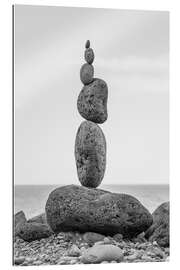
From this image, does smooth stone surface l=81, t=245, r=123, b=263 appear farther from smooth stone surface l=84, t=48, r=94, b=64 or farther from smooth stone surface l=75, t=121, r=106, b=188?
smooth stone surface l=84, t=48, r=94, b=64

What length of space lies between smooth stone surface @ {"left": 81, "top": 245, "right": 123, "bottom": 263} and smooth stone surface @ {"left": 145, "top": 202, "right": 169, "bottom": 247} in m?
0.47

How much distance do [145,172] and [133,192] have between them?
0.25m

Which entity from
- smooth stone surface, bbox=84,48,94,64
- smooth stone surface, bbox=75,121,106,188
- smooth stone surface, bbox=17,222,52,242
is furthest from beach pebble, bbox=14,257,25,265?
smooth stone surface, bbox=84,48,94,64

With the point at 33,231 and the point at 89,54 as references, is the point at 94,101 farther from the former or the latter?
the point at 33,231

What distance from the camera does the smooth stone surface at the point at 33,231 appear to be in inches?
308

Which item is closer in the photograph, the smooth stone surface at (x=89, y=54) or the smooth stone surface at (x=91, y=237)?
the smooth stone surface at (x=91, y=237)

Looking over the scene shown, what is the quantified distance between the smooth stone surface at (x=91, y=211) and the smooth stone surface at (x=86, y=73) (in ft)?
3.51

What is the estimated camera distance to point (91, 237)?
7770 millimetres

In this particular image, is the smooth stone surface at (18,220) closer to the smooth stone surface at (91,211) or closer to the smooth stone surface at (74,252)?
the smooth stone surface at (91,211)
